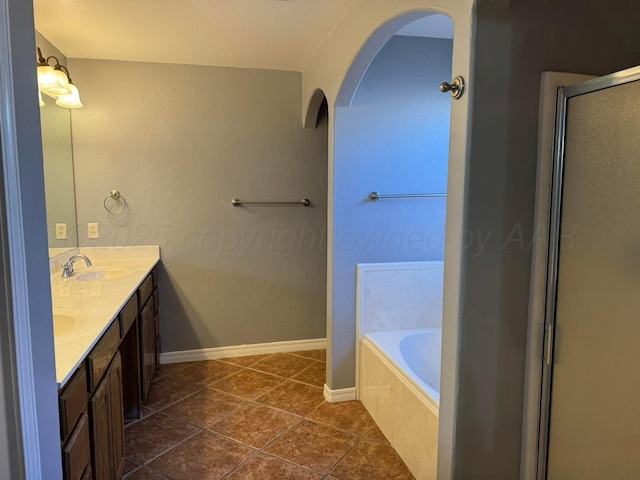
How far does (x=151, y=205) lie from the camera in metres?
3.14

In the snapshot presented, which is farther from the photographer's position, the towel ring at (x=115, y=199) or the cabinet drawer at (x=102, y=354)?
the towel ring at (x=115, y=199)

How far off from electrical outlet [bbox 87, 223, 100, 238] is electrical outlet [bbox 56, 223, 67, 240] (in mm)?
229

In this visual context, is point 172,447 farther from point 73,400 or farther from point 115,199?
point 115,199

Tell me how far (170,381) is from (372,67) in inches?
98.7

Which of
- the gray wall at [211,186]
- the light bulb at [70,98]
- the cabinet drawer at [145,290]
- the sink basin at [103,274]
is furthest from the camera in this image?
the gray wall at [211,186]

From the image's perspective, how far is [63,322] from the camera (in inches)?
65.7

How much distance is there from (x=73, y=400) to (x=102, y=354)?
32 centimetres

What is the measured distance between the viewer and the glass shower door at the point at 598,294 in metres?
1.16

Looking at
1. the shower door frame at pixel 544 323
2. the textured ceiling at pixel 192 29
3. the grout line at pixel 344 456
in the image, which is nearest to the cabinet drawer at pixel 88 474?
the grout line at pixel 344 456

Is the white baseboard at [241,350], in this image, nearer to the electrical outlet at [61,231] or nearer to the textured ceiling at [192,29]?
the electrical outlet at [61,231]

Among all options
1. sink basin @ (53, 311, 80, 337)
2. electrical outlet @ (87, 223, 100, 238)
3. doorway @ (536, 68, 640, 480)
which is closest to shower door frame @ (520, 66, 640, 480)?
doorway @ (536, 68, 640, 480)

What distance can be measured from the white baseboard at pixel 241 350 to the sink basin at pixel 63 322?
1.71 metres

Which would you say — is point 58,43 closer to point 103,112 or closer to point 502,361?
point 103,112

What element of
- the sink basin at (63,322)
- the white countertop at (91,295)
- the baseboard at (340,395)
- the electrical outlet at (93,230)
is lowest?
the baseboard at (340,395)
